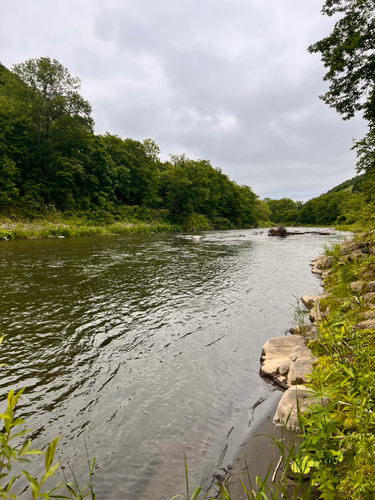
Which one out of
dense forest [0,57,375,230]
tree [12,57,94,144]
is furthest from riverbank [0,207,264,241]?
tree [12,57,94,144]

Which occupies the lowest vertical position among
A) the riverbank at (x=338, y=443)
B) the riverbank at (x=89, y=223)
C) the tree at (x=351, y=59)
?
the riverbank at (x=338, y=443)

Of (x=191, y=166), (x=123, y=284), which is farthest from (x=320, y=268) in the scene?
(x=191, y=166)

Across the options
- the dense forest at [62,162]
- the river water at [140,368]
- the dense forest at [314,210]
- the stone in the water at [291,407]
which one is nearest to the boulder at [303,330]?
the river water at [140,368]

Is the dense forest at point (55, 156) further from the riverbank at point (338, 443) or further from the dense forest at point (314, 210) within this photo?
the dense forest at point (314, 210)

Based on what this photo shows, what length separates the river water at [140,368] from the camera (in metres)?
3.23

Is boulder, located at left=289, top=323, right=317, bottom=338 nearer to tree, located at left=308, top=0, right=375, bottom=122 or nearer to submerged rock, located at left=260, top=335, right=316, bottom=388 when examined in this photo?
submerged rock, located at left=260, top=335, right=316, bottom=388

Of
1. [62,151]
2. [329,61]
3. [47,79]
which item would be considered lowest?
[329,61]

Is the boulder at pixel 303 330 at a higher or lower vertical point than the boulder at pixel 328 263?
lower

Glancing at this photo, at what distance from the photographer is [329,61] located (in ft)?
44.1

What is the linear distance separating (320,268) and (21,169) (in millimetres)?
42838

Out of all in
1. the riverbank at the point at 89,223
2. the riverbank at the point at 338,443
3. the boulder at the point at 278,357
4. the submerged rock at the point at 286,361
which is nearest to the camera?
the riverbank at the point at 338,443

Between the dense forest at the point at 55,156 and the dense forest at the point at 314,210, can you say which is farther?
the dense forest at the point at 314,210

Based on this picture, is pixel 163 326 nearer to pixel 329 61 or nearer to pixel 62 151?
pixel 329 61

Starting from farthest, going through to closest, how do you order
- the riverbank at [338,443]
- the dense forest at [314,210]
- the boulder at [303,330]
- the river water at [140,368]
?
1. the dense forest at [314,210]
2. the boulder at [303,330]
3. the river water at [140,368]
4. the riverbank at [338,443]
